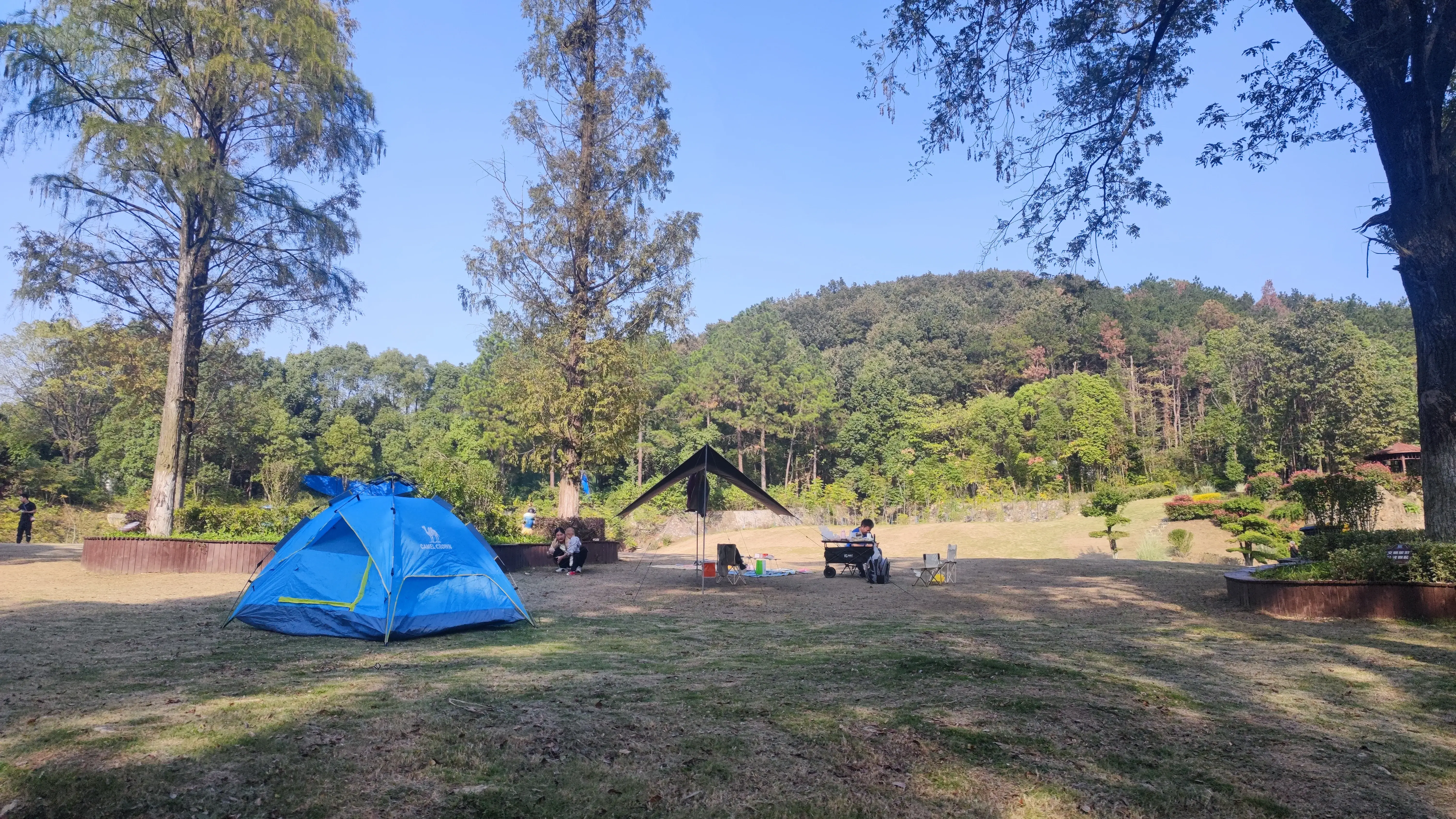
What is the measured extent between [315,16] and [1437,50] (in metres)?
19.9

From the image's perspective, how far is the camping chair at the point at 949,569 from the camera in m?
14.4

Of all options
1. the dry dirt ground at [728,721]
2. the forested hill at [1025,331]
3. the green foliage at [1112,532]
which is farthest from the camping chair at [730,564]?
the forested hill at [1025,331]

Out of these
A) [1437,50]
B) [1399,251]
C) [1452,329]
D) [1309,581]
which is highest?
[1437,50]

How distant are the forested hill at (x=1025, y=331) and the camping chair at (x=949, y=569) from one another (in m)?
37.6

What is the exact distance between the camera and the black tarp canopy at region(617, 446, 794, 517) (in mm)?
14117

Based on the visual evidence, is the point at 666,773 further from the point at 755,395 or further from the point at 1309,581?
the point at 755,395

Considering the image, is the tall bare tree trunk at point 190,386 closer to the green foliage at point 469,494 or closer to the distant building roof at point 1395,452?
the green foliage at point 469,494

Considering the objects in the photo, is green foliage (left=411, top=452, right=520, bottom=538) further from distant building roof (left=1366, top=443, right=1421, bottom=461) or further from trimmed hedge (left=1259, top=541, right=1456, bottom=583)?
distant building roof (left=1366, top=443, right=1421, bottom=461)

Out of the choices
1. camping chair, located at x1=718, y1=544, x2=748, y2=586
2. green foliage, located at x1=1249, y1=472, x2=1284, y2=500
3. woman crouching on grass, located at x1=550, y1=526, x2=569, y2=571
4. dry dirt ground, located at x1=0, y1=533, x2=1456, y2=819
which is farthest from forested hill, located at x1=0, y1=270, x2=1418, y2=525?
dry dirt ground, located at x1=0, y1=533, x2=1456, y2=819

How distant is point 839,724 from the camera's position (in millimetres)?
4855

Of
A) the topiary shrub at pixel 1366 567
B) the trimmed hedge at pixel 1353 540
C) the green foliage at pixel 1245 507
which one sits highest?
the green foliage at pixel 1245 507

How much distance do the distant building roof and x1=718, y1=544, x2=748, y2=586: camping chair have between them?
32.7 metres

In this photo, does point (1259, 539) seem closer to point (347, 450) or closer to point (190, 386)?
point (190, 386)

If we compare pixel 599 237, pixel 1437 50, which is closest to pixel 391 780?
pixel 1437 50
